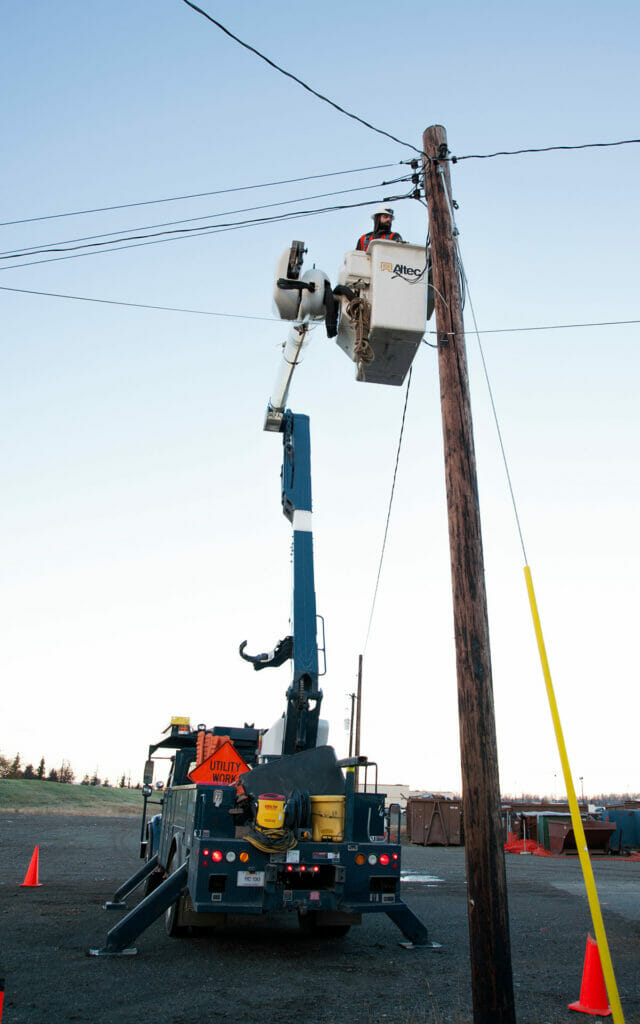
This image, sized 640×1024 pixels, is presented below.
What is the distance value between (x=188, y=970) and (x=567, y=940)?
192 inches

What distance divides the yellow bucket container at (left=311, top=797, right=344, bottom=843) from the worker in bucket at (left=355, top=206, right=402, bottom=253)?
18.7 feet

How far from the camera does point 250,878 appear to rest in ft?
24.5

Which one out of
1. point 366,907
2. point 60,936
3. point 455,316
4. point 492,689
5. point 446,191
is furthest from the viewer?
point 60,936

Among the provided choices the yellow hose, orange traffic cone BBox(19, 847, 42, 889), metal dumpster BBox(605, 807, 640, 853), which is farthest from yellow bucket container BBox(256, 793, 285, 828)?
metal dumpster BBox(605, 807, 640, 853)

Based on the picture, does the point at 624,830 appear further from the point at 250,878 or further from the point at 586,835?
the point at 250,878

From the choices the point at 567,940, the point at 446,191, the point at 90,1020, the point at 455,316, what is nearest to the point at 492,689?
the point at 455,316

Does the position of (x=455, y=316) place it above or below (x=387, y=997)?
above

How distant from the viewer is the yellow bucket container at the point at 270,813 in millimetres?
7559

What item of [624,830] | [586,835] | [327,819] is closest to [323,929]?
[327,819]

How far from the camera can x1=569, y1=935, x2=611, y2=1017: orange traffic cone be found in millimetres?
6109

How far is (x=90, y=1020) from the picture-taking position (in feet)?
18.2

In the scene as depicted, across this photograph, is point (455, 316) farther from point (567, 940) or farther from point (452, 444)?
point (567, 940)

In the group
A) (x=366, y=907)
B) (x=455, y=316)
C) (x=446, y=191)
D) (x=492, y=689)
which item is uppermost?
(x=446, y=191)

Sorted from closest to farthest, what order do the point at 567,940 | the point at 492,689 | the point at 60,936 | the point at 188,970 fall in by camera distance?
the point at 492,689
the point at 188,970
the point at 60,936
the point at 567,940
